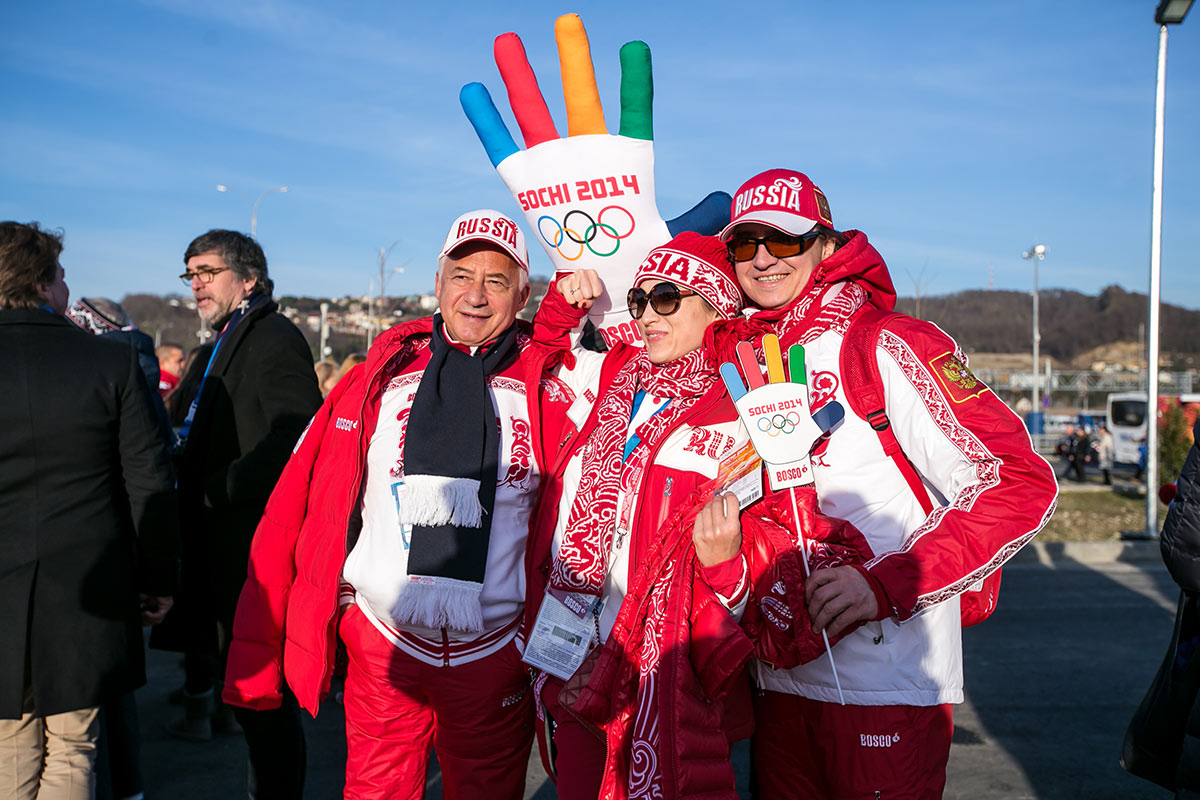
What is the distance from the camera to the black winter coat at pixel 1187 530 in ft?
9.02

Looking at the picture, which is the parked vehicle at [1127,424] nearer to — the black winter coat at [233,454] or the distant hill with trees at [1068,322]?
the black winter coat at [233,454]

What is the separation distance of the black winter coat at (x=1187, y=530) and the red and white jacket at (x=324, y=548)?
2.01 m

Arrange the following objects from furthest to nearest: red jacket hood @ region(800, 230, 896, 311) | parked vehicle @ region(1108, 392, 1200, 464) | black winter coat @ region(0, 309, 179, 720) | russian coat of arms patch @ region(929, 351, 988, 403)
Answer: parked vehicle @ region(1108, 392, 1200, 464)
black winter coat @ region(0, 309, 179, 720)
red jacket hood @ region(800, 230, 896, 311)
russian coat of arms patch @ region(929, 351, 988, 403)

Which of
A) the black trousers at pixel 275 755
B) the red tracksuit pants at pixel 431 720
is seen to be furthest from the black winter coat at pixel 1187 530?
the black trousers at pixel 275 755

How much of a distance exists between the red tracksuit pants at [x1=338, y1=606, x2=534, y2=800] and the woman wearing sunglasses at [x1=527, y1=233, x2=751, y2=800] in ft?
0.95

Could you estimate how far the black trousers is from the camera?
11.2ft

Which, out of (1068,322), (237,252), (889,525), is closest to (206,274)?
(237,252)

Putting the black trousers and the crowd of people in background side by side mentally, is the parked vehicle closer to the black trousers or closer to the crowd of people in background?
the crowd of people in background

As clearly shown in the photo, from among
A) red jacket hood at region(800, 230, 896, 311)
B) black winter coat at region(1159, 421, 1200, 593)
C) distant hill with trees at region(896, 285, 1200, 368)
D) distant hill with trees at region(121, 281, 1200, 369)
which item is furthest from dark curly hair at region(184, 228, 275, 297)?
distant hill with trees at region(896, 285, 1200, 368)

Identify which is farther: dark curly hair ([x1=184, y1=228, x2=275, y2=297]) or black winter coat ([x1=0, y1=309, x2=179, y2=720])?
dark curly hair ([x1=184, y1=228, x2=275, y2=297])

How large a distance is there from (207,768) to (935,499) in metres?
3.90

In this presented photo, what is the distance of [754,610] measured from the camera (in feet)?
7.39

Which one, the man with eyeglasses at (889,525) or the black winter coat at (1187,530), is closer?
the man with eyeglasses at (889,525)

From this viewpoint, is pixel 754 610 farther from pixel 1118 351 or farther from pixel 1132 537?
pixel 1118 351
